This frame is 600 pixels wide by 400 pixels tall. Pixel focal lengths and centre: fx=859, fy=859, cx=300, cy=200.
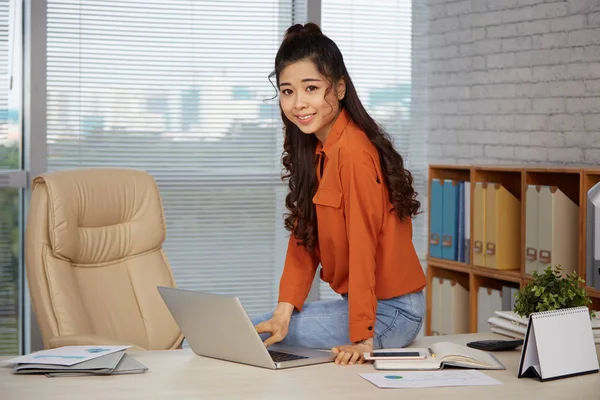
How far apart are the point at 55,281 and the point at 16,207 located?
1269 mm

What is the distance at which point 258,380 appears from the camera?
6.66 ft

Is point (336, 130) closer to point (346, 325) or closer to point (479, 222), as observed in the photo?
point (346, 325)

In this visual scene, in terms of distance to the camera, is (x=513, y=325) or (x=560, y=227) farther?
(x=560, y=227)

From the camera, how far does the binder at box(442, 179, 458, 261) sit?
4.03m

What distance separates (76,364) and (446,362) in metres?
0.91

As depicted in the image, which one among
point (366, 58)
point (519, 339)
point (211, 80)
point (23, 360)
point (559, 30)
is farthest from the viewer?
point (366, 58)

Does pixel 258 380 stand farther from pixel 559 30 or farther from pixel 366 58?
pixel 366 58

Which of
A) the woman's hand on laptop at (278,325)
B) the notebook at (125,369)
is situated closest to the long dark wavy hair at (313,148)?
the woman's hand on laptop at (278,325)

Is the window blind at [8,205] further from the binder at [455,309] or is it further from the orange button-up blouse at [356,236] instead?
the binder at [455,309]

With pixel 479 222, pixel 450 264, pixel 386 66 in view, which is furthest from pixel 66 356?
pixel 386 66

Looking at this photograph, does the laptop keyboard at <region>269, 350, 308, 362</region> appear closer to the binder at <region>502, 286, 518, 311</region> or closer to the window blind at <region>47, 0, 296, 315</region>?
the binder at <region>502, 286, 518, 311</region>

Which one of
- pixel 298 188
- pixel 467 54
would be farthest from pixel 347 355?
pixel 467 54

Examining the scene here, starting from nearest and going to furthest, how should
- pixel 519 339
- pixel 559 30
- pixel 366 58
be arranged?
pixel 519 339 → pixel 559 30 → pixel 366 58

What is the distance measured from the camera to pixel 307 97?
245 centimetres
